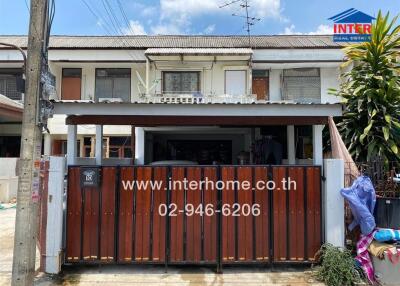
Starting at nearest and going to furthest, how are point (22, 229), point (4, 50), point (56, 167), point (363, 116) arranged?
1. point (22, 229)
2. point (56, 167)
3. point (363, 116)
4. point (4, 50)

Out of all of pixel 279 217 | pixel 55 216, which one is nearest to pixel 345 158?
pixel 279 217

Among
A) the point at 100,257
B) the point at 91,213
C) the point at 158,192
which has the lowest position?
the point at 100,257

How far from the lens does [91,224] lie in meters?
5.58

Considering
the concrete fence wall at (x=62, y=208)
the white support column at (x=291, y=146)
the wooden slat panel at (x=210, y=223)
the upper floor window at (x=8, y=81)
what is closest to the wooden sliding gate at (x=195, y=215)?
the wooden slat panel at (x=210, y=223)

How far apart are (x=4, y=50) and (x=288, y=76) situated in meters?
13.1

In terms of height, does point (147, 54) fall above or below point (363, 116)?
above

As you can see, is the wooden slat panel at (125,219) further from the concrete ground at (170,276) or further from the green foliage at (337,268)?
the green foliage at (337,268)

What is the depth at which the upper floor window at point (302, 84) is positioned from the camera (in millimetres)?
15992

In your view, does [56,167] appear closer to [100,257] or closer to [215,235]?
[100,257]

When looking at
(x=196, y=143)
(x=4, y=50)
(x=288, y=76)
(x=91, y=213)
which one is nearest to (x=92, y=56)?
(x=4, y=50)

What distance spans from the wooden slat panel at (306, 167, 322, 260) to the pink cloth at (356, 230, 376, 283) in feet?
1.98

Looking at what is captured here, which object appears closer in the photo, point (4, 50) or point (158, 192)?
point (158, 192)

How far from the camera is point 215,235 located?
5.59m

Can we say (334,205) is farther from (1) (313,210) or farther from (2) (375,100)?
(2) (375,100)
